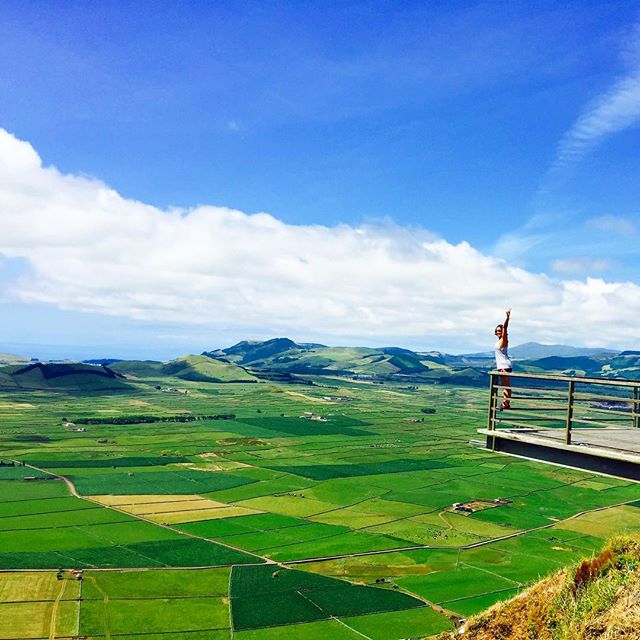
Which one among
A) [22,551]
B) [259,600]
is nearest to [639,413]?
[259,600]

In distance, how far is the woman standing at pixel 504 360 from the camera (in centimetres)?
1666

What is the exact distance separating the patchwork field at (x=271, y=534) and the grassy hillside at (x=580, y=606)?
53.6 feet

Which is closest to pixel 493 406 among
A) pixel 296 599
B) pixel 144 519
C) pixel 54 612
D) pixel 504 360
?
pixel 504 360

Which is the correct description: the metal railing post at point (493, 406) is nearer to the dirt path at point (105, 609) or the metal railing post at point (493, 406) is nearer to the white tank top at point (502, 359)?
the white tank top at point (502, 359)

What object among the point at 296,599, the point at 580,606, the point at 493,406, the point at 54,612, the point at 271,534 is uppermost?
the point at 493,406

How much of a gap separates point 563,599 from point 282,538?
60.0 m

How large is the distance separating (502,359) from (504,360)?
69 mm

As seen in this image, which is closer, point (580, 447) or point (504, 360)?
point (580, 447)

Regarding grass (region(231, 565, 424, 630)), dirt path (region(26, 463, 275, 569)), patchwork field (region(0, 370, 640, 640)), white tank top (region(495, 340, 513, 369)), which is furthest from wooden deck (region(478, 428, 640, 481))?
dirt path (region(26, 463, 275, 569))

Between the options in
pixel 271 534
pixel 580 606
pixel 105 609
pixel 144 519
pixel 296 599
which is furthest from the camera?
pixel 144 519

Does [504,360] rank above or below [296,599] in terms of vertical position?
above

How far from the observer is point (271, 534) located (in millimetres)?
71250

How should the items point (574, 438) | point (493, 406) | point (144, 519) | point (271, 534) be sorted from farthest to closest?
point (144, 519) < point (271, 534) < point (493, 406) < point (574, 438)

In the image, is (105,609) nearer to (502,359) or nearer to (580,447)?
(502,359)
